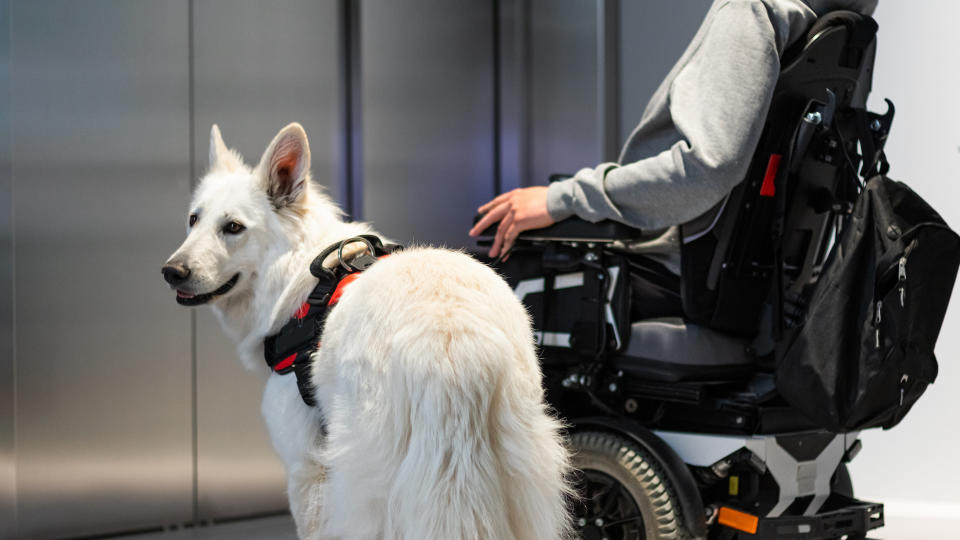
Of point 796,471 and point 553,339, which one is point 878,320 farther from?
point 553,339

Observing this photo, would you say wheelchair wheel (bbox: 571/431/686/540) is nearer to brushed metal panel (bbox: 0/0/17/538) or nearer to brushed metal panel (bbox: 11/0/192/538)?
brushed metal panel (bbox: 11/0/192/538)

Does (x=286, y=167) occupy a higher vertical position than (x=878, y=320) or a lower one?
higher

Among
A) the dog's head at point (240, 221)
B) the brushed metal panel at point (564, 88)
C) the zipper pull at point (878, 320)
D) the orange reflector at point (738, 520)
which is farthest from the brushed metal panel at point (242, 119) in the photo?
the zipper pull at point (878, 320)

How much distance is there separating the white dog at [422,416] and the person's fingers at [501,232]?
562mm

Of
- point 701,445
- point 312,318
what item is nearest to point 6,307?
point 312,318

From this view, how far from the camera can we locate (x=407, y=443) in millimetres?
1165

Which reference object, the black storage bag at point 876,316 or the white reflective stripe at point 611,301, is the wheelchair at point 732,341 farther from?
the black storage bag at point 876,316

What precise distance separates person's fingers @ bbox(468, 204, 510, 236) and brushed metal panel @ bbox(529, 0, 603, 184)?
6.05 ft

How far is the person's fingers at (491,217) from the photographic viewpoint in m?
1.99

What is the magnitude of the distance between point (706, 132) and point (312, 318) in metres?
0.91

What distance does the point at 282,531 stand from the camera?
3057mm

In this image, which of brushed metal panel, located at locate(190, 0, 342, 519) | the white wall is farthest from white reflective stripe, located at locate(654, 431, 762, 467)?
brushed metal panel, located at locate(190, 0, 342, 519)

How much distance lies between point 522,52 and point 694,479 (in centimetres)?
273

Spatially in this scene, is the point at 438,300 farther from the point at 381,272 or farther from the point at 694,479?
the point at 694,479
